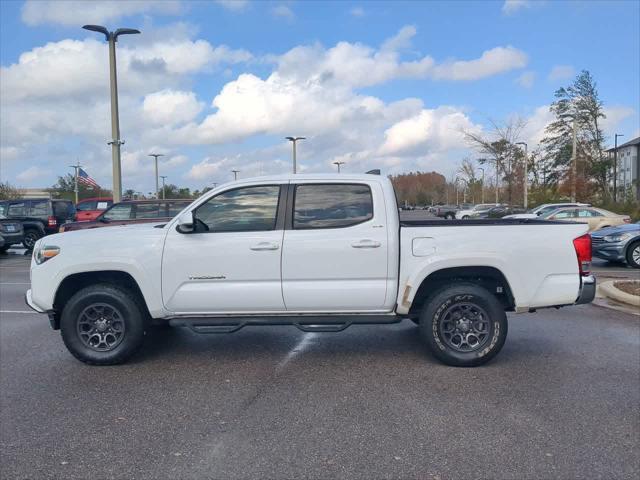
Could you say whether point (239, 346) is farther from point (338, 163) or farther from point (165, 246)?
point (338, 163)

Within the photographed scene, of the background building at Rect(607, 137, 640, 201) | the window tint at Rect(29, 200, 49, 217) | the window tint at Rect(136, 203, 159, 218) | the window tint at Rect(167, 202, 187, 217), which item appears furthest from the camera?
the background building at Rect(607, 137, 640, 201)

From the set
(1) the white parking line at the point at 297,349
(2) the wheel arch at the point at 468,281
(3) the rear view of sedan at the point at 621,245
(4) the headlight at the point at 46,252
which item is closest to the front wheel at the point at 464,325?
(2) the wheel arch at the point at 468,281

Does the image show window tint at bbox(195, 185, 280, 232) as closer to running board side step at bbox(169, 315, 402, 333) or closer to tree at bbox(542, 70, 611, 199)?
running board side step at bbox(169, 315, 402, 333)

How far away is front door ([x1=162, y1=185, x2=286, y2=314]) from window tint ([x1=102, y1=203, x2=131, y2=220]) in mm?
10349

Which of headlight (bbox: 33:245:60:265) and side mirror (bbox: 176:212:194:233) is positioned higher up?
side mirror (bbox: 176:212:194:233)

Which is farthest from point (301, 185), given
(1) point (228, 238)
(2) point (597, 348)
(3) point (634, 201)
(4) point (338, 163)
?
(4) point (338, 163)

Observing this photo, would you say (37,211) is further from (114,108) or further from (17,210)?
(114,108)

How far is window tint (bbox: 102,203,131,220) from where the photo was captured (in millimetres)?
15562

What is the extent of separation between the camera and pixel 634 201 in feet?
122

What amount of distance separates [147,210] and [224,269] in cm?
1041

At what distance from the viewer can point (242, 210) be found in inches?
233

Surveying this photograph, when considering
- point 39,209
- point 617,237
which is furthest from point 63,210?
point 617,237

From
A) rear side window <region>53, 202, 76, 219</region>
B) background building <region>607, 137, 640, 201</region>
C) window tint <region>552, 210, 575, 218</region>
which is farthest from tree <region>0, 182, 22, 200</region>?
background building <region>607, 137, 640, 201</region>

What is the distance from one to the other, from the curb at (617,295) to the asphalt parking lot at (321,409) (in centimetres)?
182
